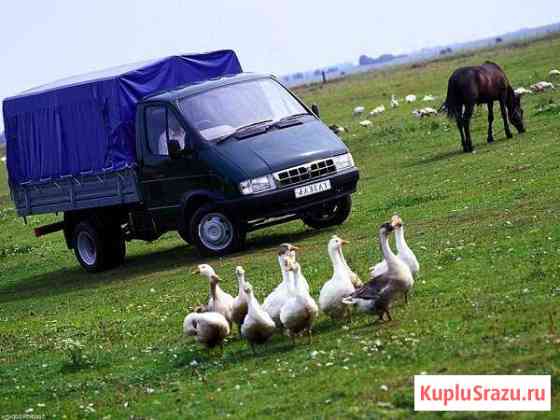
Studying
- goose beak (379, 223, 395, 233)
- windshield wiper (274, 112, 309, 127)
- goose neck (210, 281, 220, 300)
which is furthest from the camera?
windshield wiper (274, 112, 309, 127)

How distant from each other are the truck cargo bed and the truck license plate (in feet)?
10.3

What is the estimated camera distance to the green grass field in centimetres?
998

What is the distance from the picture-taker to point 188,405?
1045 centimetres

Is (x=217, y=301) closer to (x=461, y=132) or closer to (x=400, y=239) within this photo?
(x=400, y=239)

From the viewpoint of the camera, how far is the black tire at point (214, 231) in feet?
64.8

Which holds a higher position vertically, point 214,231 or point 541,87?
point 214,231

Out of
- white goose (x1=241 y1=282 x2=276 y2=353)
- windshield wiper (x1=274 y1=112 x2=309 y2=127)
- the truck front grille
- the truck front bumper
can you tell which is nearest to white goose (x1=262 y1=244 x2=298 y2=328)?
white goose (x1=241 y1=282 x2=276 y2=353)

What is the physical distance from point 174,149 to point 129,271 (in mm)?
2856

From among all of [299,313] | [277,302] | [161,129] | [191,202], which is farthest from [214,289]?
[161,129]

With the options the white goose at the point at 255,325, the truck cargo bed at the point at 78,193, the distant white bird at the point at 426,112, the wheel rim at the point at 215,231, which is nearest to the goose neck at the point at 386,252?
the white goose at the point at 255,325

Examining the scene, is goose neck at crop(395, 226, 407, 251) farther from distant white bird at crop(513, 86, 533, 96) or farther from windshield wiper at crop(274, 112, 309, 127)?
distant white bird at crop(513, 86, 533, 96)

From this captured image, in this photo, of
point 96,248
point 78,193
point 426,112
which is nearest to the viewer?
point 78,193

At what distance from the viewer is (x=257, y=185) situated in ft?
63.0

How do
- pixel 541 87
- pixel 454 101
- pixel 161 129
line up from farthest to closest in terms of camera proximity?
pixel 541 87, pixel 454 101, pixel 161 129
